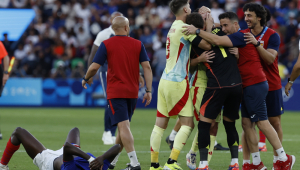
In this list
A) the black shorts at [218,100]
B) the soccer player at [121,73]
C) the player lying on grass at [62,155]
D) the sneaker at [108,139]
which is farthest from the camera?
the sneaker at [108,139]

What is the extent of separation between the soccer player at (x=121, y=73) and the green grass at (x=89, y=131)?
0.76 m

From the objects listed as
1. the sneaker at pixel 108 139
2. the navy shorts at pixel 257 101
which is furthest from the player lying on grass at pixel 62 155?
the sneaker at pixel 108 139

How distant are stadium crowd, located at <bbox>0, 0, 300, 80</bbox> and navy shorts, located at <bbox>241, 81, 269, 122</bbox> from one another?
39.7ft

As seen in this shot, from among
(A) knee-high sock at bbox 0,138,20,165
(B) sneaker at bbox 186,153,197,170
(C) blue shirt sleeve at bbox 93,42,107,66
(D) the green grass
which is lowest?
(D) the green grass

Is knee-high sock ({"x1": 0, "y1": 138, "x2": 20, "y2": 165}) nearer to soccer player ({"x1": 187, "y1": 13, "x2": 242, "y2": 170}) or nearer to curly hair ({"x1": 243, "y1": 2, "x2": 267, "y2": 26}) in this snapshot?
soccer player ({"x1": 187, "y1": 13, "x2": 242, "y2": 170})

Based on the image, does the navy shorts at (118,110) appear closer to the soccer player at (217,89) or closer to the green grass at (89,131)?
the green grass at (89,131)

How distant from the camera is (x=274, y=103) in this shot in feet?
20.2

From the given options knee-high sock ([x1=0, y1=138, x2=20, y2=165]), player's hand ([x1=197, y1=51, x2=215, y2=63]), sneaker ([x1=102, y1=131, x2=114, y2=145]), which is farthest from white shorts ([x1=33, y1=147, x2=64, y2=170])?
sneaker ([x1=102, y1=131, x2=114, y2=145])

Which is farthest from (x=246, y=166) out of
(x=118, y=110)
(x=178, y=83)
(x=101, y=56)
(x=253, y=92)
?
(x=101, y=56)

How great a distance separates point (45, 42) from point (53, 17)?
8.21ft

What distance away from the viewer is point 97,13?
21938mm

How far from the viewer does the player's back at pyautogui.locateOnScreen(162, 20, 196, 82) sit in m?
5.68

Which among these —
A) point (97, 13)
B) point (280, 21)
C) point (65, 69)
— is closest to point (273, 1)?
point (280, 21)

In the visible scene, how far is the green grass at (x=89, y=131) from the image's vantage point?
6.85 m
